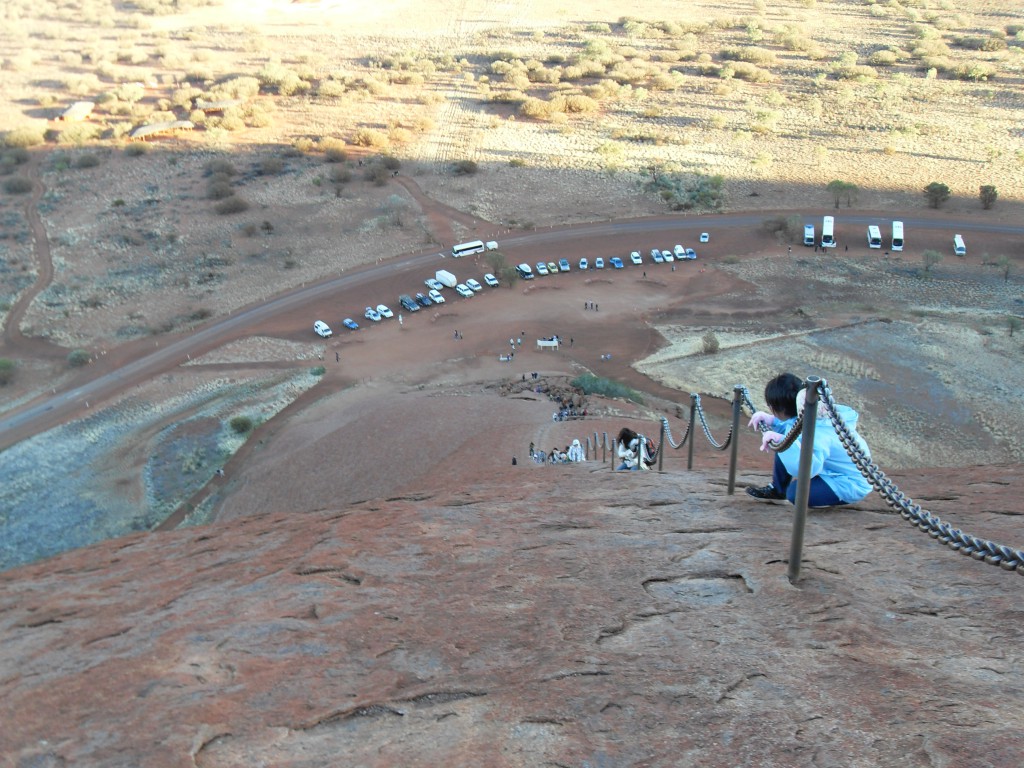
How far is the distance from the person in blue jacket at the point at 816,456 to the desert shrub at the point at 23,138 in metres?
70.7

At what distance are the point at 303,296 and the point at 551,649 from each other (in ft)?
137

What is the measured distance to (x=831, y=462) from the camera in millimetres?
7516

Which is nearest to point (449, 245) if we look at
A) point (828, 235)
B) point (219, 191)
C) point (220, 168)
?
point (219, 191)

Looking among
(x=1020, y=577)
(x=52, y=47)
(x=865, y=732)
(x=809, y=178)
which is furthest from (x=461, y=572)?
(x=52, y=47)

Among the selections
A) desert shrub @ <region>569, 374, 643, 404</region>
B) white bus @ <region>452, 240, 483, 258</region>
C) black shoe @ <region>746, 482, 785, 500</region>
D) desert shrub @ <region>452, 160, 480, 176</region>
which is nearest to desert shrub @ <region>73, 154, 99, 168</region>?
desert shrub @ <region>452, 160, 480, 176</region>

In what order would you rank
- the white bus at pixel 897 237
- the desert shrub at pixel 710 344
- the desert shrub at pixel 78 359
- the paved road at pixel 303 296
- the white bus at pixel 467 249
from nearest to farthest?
the paved road at pixel 303 296 < the desert shrub at pixel 710 344 < the desert shrub at pixel 78 359 < the white bus at pixel 897 237 < the white bus at pixel 467 249

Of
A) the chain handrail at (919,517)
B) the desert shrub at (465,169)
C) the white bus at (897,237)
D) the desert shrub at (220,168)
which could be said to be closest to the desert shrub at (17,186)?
the desert shrub at (220,168)

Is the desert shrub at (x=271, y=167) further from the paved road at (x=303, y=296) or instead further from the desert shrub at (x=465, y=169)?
the paved road at (x=303, y=296)

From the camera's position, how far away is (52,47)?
310ft

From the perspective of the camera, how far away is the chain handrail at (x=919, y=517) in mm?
4473

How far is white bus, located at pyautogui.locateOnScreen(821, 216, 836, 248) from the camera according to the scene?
49562 millimetres

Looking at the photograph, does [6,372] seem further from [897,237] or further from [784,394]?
[897,237]

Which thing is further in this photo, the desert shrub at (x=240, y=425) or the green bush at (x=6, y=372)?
the green bush at (x=6, y=372)

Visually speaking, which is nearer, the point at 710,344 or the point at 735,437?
the point at 735,437
